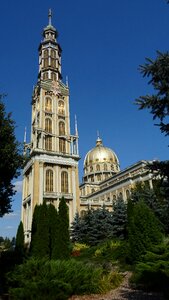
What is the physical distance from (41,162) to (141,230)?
37.6m

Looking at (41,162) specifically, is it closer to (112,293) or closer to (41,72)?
(41,72)

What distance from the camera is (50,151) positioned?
55.8 meters

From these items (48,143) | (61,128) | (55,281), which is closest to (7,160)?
(55,281)

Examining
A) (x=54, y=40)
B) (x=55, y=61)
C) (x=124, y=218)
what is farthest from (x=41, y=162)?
(x=54, y=40)

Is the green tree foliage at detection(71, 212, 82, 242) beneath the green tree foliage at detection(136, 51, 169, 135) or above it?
beneath

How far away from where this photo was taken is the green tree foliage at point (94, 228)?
3653cm

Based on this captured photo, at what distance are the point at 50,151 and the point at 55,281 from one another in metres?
45.4

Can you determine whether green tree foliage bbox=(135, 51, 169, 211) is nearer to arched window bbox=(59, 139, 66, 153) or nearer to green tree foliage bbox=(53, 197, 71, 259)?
green tree foliage bbox=(53, 197, 71, 259)

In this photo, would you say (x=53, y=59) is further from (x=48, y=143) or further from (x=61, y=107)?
(x=48, y=143)

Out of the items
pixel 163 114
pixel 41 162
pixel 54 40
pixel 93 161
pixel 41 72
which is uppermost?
pixel 54 40

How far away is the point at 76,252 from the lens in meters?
31.1

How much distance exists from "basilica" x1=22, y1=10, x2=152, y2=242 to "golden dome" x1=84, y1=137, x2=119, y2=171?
781 inches

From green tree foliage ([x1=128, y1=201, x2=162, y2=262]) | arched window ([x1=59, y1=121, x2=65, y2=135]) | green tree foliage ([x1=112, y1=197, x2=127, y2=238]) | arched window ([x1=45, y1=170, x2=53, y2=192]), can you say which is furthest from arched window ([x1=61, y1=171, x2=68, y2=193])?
green tree foliage ([x1=128, y1=201, x2=162, y2=262])

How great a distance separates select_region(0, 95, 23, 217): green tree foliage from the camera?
1581cm
